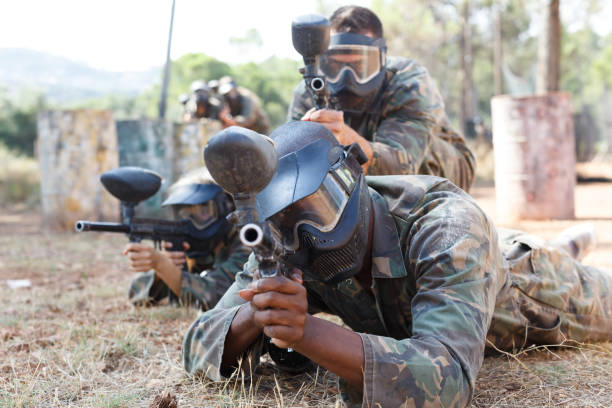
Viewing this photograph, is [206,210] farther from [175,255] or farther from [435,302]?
[435,302]

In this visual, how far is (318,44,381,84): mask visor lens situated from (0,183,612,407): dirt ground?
167 cm

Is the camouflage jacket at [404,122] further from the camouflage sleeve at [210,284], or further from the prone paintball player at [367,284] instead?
the prone paintball player at [367,284]

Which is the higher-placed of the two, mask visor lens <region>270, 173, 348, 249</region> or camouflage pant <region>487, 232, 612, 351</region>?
mask visor lens <region>270, 173, 348, 249</region>

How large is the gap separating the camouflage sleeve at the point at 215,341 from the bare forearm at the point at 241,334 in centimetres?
2

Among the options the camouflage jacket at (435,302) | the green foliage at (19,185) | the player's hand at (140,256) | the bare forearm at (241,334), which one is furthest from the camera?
the green foliage at (19,185)

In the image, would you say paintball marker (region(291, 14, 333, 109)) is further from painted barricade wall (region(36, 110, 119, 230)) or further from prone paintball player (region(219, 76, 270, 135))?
prone paintball player (region(219, 76, 270, 135))

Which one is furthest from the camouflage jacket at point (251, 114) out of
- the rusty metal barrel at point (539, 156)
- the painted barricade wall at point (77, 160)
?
the rusty metal barrel at point (539, 156)

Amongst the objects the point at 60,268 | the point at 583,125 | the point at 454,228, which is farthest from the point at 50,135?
the point at 583,125

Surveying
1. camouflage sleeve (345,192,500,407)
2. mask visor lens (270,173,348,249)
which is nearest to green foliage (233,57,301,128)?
camouflage sleeve (345,192,500,407)

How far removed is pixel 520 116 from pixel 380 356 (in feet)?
21.2

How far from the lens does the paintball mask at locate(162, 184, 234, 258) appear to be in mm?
3918

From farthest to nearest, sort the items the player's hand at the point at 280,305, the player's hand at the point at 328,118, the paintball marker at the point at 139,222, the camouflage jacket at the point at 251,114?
the camouflage jacket at the point at 251,114
the paintball marker at the point at 139,222
the player's hand at the point at 328,118
the player's hand at the point at 280,305

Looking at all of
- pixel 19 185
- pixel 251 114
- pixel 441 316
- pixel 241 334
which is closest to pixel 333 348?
pixel 441 316

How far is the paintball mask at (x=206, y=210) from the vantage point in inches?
154
